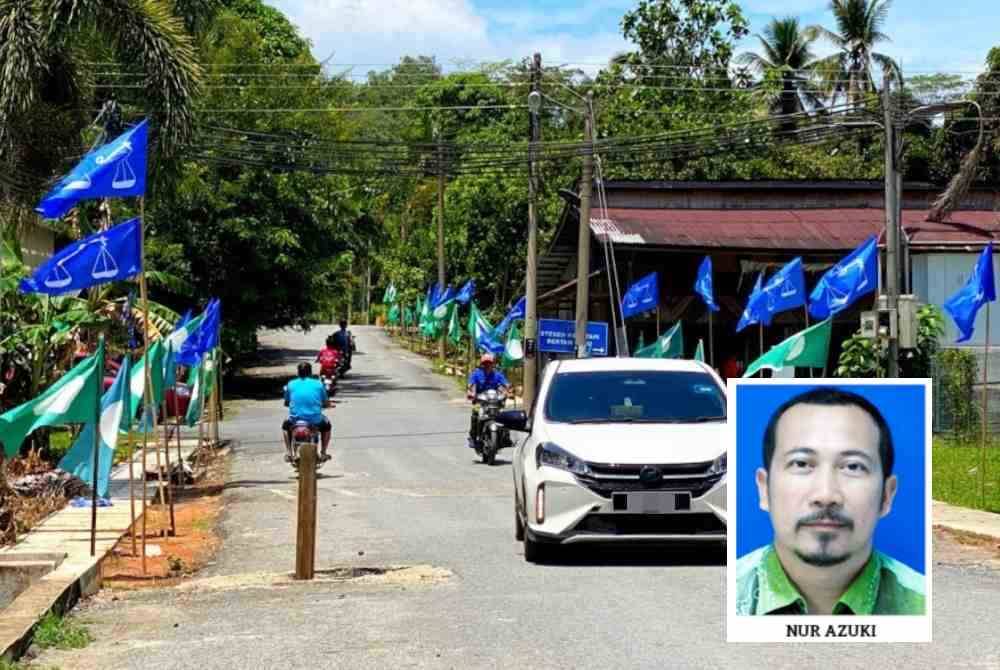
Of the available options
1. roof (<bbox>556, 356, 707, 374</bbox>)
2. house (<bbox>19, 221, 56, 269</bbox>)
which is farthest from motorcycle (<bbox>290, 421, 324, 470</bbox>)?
house (<bbox>19, 221, 56, 269</bbox>)

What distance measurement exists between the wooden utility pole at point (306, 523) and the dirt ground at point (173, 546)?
1.21m

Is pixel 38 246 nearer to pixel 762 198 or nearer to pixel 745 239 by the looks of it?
pixel 745 239

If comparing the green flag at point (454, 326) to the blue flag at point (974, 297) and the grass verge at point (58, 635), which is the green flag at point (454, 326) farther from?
the grass verge at point (58, 635)

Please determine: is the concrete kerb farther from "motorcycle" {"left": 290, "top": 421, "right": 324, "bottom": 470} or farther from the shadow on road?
the shadow on road

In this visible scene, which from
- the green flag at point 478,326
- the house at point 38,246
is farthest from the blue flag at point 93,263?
the green flag at point 478,326

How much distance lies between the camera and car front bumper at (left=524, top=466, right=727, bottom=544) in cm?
1169

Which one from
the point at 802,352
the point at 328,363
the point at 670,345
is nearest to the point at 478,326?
the point at 328,363

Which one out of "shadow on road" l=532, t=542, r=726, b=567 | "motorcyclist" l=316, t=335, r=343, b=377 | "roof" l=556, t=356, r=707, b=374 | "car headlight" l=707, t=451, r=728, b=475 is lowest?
"shadow on road" l=532, t=542, r=726, b=567

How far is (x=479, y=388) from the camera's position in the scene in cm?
2492

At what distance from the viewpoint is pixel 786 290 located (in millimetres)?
26281

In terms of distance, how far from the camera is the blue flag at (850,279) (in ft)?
80.0

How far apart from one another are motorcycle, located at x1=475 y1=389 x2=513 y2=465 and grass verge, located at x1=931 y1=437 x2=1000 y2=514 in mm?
6667

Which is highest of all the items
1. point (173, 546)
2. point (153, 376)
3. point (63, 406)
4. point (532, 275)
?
point (532, 275)

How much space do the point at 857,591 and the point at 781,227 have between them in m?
32.3
